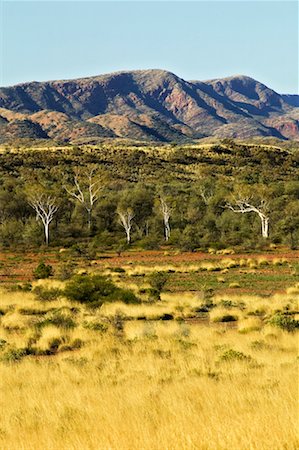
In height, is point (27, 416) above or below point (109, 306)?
above

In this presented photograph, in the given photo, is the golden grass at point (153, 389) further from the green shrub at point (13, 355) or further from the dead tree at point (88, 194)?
the dead tree at point (88, 194)

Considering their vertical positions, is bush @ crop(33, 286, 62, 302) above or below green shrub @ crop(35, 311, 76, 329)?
below

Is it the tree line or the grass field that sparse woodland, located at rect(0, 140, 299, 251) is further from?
the grass field

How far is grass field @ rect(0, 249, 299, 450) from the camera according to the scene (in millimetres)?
6693

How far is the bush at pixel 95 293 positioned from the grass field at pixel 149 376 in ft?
1.70

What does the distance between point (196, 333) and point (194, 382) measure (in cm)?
582

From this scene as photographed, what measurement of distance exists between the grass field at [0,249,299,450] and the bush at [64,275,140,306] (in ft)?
1.70

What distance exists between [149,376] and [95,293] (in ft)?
44.6

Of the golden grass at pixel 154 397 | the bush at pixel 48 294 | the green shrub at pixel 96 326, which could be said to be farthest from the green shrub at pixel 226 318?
the bush at pixel 48 294

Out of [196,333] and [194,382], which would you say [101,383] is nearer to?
[194,382]

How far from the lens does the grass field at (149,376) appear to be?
6693 millimetres

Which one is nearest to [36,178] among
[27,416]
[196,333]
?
[196,333]

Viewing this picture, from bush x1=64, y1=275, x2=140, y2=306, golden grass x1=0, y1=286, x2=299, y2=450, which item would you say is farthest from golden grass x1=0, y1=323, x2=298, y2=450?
bush x1=64, y1=275, x2=140, y2=306

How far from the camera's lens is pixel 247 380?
10164 millimetres
